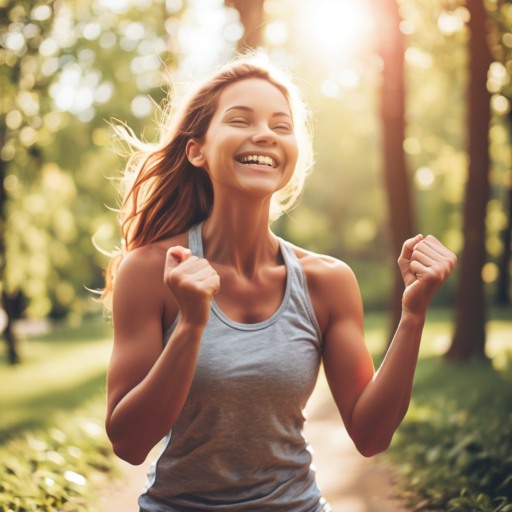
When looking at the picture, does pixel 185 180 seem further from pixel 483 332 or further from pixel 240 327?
pixel 483 332

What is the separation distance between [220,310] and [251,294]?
0.17 meters

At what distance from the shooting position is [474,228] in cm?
741

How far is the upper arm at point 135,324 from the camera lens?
1.67m

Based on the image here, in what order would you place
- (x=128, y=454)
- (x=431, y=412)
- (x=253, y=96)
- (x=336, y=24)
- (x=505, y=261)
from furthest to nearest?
1. (x=505, y=261)
2. (x=336, y=24)
3. (x=431, y=412)
4. (x=253, y=96)
5. (x=128, y=454)

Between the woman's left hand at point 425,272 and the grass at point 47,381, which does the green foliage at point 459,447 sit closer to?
the woman's left hand at point 425,272

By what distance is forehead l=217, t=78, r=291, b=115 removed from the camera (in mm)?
1943

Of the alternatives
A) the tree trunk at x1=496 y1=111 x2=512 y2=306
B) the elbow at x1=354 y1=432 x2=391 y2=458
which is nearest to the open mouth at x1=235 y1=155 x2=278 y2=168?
the elbow at x1=354 y1=432 x2=391 y2=458

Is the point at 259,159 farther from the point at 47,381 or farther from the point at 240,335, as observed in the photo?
the point at 47,381

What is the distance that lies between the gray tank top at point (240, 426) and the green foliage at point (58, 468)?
2100 millimetres

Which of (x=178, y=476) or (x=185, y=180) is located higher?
(x=185, y=180)

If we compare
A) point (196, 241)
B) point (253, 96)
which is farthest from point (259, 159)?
point (196, 241)

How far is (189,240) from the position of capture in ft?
6.64

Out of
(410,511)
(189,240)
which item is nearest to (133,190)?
(189,240)

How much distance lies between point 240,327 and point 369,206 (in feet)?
64.0
